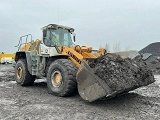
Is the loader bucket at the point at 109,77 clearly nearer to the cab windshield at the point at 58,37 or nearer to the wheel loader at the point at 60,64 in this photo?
the wheel loader at the point at 60,64

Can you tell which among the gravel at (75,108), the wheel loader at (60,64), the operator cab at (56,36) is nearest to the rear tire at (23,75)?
the wheel loader at (60,64)

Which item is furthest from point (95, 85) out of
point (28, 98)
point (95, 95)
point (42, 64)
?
point (42, 64)

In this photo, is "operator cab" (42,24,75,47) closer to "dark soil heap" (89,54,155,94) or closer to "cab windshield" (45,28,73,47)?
"cab windshield" (45,28,73,47)

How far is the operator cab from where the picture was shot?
830cm

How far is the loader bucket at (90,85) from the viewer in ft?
19.0

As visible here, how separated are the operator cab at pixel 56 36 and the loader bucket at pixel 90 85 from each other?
2203 millimetres

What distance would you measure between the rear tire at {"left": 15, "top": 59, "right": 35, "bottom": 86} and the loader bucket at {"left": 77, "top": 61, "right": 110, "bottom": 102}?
133 inches

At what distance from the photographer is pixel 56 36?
8469 millimetres

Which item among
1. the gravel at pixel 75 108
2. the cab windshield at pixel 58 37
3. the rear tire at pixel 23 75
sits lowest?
the gravel at pixel 75 108

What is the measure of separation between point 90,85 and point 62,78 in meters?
1.14

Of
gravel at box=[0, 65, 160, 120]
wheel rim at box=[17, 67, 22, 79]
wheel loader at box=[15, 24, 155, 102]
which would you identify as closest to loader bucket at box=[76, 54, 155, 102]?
wheel loader at box=[15, 24, 155, 102]

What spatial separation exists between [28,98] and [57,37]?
232cm

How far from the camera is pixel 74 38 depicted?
29.6 feet

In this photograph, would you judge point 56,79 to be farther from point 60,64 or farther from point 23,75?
point 23,75
